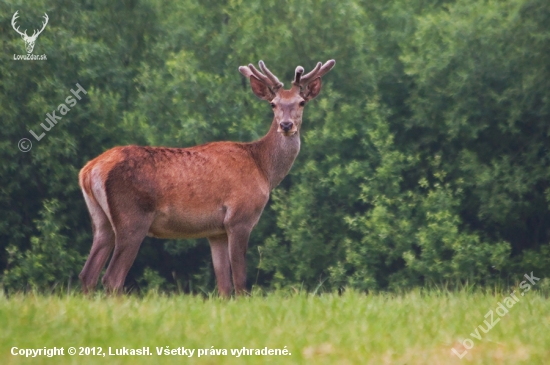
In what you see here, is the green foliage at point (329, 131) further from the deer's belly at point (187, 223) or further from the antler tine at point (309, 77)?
the deer's belly at point (187, 223)

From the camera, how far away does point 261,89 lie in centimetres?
1045

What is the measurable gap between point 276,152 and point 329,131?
49.5ft

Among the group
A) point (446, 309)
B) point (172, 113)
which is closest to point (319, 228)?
point (172, 113)

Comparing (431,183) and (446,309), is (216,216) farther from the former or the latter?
(431,183)

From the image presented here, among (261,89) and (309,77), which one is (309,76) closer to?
(309,77)

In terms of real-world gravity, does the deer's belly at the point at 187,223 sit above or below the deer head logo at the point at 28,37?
below

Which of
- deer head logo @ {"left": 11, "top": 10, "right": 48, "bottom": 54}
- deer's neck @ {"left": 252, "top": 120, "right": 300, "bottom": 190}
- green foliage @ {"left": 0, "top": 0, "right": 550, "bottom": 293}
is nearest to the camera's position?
deer's neck @ {"left": 252, "top": 120, "right": 300, "bottom": 190}

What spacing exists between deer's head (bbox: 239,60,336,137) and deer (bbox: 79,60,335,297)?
0.01m

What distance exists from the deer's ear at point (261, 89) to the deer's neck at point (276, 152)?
41 centimetres

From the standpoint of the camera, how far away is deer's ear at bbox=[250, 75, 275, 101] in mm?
10289

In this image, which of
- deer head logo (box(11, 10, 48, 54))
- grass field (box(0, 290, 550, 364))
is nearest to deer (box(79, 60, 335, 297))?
grass field (box(0, 290, 550, 364))

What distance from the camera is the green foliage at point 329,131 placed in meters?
23.2

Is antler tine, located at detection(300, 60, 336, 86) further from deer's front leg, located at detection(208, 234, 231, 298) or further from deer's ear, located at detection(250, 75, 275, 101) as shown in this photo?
deer's front leg, located at detection(208, 234, 231, 298)

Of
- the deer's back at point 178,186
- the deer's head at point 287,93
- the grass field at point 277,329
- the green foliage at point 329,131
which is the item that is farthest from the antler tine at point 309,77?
the green foliage at point 329,131
